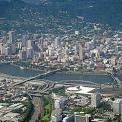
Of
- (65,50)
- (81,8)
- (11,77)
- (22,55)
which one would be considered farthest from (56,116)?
(81,8)

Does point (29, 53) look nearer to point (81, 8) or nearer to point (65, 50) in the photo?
point (65, 50)

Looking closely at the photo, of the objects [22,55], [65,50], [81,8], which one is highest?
[81,8]

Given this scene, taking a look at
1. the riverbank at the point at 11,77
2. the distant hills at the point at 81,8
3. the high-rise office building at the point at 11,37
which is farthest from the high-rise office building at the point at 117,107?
the distant hills at the point at 81,8

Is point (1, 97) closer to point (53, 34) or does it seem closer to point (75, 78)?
point (75, 78)

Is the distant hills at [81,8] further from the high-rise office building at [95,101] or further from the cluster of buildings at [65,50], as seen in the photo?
the high-rise office building at [95,101]

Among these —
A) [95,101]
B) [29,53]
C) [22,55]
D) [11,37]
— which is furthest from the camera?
[11,37]

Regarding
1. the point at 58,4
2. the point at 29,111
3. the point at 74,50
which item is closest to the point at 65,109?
the point at 29,111

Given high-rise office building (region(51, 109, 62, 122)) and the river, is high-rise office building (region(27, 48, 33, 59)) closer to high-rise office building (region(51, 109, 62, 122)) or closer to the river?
the river
